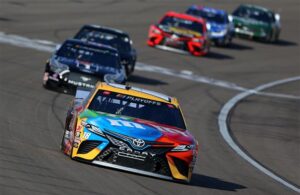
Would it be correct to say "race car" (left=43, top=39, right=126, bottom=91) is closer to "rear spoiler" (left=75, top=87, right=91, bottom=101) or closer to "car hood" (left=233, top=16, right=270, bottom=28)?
"rear spoiler" (left=75, top=87, right=91, bottom=101)

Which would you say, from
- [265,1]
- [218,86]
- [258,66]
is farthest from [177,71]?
[265,1]

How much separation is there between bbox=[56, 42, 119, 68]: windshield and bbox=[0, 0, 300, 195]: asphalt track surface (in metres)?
1.06

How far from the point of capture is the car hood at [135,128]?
1302 centimetres

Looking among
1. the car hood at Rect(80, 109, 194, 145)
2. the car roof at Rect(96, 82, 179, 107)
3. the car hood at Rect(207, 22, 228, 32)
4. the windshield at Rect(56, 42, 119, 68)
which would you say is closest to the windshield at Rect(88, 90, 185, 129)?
the car roof at Rect(96, 82, 179, 107)

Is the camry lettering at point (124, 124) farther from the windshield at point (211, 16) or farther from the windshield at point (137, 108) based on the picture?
the windshield at point (211, 16)

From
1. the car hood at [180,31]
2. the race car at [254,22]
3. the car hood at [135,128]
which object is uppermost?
the car hood at [135,128]

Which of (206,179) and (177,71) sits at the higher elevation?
(206,179)

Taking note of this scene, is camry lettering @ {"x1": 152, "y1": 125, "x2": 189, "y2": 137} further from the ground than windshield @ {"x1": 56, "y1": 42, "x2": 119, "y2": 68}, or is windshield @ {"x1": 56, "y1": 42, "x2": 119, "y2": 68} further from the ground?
camry lettering @ {"x1": 152, "y1": 125, "x2": 189, "y2": 137}

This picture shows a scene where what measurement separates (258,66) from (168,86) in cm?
1043

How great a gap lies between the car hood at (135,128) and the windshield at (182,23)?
21.8 meters

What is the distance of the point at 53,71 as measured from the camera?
853 inches

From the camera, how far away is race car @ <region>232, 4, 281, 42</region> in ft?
144

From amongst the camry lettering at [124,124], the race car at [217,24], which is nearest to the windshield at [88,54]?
the camry lettering at [124,124]

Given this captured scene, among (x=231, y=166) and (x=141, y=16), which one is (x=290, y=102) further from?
(x=141, y=16)
